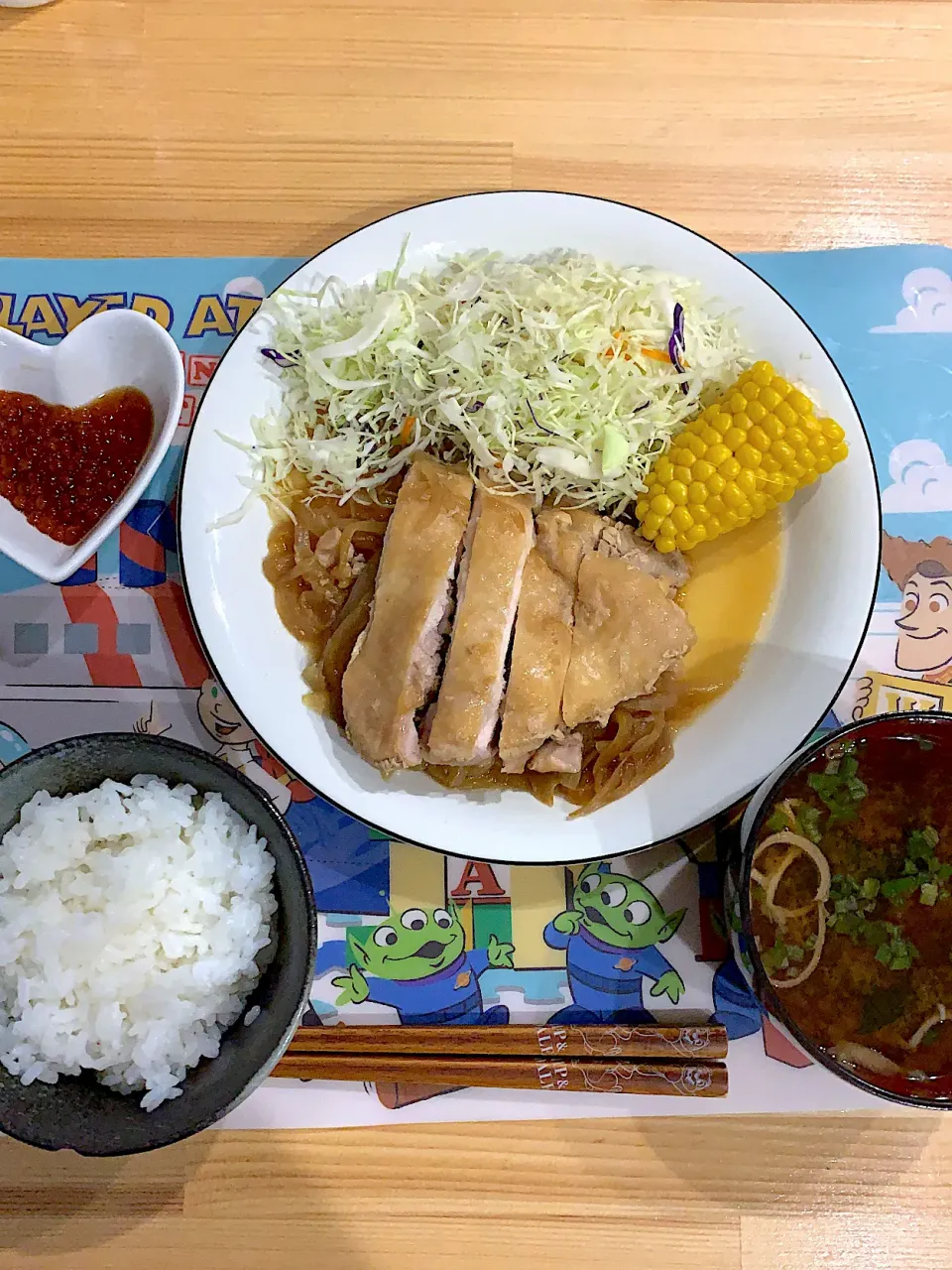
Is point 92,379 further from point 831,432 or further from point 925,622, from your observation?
point 925,622

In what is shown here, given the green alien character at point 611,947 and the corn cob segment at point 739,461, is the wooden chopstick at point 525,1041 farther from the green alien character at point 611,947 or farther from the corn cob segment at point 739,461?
the corn cob segment at point 739,461

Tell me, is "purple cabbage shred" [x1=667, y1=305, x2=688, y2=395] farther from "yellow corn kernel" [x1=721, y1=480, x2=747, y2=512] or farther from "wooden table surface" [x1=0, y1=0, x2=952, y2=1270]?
"wooden table surface" [x1=0, y1=0, x2=952, y2=1270]

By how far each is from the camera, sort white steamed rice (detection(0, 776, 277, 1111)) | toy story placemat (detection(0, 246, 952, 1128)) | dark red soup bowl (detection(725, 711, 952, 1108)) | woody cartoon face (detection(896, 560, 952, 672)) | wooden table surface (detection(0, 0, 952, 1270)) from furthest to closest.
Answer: wooden table surface (detection(0, 0, 952, 1270)) → woody cartoon face (detection(896, 560, 952, 672)) → toy story placemat (detection(0, 246, 952, 1128)) → dark red soup bowl (detection(725, 711, 952, 1108)) → white steamed rice (detection(0, 776, 277, 1111))

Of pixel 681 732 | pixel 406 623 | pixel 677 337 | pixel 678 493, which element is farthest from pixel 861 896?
pixel 677 337

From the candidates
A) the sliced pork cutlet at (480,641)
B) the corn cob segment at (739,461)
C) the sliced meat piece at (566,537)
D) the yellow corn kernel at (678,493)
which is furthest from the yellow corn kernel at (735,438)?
the sliced pork cutlet at (480,641)

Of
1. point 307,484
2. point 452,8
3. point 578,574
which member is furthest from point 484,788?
point 452,8

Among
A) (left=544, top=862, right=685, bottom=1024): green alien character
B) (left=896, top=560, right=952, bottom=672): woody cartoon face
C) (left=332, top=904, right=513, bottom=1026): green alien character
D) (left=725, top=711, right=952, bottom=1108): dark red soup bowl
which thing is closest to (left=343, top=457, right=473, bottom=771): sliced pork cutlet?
(left=332, top=904, right=513, bottom=1026): green alien character
